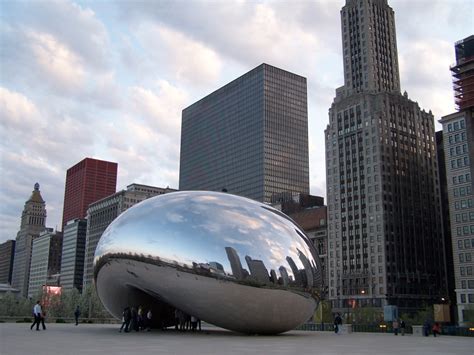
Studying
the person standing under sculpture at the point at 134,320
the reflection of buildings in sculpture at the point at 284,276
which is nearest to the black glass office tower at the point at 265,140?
the person standing under sculpture at the point at 134,320

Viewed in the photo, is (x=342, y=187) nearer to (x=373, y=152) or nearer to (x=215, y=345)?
(x=373, y=152)

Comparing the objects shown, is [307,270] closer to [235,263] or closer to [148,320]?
[235,263]

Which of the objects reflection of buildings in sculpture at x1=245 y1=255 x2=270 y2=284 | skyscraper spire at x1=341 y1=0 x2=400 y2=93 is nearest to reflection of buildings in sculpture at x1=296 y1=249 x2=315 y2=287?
reflection of buildings in sculpture at x1=245 y1=255 x2=270 y2=284

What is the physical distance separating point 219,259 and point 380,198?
4052 inches

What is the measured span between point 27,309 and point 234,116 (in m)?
120

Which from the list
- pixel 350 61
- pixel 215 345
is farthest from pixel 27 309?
pixel 350 61

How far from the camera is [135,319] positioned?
2336 centimetres

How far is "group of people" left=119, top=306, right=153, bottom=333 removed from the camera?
2295cm

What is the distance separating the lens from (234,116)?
19825 centimetres

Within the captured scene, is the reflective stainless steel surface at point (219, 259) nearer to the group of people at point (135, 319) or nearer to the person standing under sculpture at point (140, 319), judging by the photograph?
the group of people at point (135, 319)

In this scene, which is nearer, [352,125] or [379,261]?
[379,261]

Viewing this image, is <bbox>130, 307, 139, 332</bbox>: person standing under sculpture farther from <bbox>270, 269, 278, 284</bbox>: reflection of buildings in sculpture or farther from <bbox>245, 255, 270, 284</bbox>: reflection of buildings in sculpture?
<bbox>270, 269, 278, 284</bbox>: reflection of buildings in sculpture

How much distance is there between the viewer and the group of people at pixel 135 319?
22953mm

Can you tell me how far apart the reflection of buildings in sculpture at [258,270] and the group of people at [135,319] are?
6967 millimetres
